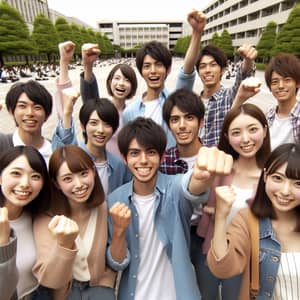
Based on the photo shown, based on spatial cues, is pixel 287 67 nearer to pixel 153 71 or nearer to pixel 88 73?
pixel 153 71

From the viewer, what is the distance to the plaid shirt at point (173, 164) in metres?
1.92

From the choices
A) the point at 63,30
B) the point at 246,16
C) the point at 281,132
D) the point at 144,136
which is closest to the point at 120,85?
the point at 144,136

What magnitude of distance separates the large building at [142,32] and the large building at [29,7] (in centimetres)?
2956

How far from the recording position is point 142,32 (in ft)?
297

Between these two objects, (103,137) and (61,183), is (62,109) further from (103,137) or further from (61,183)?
(61,183)

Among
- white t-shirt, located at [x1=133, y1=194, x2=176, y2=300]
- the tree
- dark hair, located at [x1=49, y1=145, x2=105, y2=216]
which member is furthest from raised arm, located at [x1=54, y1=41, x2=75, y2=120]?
the tree

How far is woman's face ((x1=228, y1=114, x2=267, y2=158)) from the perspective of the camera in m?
1.74

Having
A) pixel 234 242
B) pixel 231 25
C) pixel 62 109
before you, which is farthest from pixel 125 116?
pixel 231 25

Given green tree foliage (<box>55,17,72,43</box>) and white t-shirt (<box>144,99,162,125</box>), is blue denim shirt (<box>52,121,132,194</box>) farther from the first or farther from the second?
green tree foliage (<box>55,17,72,43</box>)

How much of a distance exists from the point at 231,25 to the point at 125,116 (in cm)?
5222

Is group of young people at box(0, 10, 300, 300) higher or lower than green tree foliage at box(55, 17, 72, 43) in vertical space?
lower

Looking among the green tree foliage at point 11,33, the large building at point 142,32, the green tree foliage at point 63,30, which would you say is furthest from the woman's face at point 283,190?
the large building at point 142,32

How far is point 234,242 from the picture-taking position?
1.32 meters

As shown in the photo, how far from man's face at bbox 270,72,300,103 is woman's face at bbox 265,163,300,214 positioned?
1.21 m
